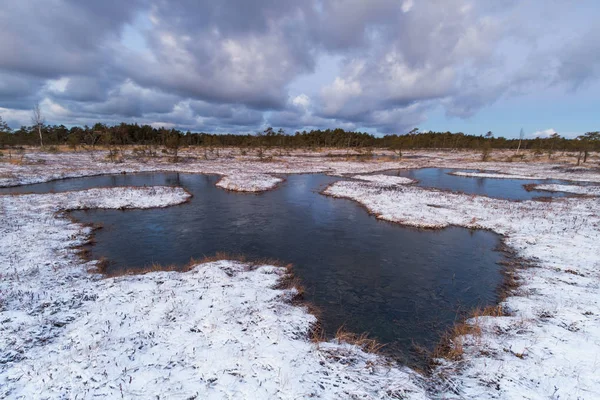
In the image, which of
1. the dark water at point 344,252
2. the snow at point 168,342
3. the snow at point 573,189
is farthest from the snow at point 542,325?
the snow at point 573,189

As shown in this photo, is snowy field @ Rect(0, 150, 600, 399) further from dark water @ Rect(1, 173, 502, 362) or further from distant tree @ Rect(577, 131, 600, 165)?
distant tree @ Rect(577, 131, 600, 165)

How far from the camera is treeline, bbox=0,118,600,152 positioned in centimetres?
8088

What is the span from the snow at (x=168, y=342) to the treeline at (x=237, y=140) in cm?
6710

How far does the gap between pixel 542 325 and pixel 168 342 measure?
1368 cm

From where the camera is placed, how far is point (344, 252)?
59.4ft

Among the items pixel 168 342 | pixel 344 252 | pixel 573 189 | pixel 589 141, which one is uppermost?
pixel 589 141

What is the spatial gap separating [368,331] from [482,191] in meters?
39.0

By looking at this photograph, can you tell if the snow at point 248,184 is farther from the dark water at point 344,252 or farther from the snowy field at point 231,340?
the snowy field at point 231,340

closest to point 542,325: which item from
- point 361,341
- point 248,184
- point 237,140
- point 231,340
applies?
point 361,341

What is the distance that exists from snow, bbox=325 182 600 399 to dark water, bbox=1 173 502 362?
153cm

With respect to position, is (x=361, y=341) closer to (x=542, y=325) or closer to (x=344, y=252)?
(x=542, y=325)

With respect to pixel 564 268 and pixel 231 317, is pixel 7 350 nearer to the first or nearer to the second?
pixel 231 317

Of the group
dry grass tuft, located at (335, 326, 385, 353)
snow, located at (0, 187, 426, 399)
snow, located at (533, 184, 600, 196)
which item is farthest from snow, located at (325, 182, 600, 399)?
snow, located at (533, 184, 600, 196)

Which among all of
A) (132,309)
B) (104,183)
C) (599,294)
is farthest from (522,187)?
(104,183)
